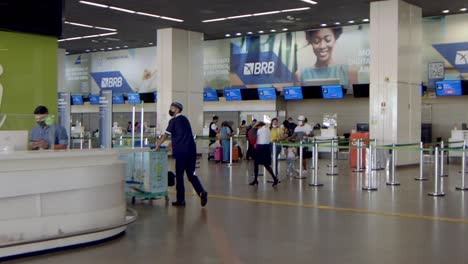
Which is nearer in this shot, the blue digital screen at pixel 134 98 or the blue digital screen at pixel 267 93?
the blue digital screen at pixel 267 93

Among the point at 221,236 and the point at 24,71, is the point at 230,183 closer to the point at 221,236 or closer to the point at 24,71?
the point at 24,71

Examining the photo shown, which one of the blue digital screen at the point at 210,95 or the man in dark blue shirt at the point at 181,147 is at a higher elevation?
the blue digital screen at the point at 210,95

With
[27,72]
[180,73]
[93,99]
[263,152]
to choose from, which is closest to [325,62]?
[180,73]

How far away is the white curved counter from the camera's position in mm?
6246

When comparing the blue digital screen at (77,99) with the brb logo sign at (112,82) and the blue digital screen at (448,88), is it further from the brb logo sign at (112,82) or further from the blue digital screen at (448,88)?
the blue digital screen at (448,88)

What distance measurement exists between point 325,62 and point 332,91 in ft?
5.01

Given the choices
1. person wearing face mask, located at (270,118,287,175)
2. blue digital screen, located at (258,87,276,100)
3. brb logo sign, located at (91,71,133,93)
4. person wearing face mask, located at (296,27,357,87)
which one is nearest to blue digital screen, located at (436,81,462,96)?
person wearing face mask, located at (296,27,357,87)

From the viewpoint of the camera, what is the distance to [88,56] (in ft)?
112

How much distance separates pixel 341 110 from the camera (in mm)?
25047

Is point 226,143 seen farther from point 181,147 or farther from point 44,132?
point 44,132

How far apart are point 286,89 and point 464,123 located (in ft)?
24.9

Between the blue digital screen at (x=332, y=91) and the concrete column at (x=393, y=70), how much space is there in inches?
179

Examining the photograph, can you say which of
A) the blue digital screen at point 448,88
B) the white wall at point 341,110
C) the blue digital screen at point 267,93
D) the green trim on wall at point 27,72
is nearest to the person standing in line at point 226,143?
the blue digital screen at point 267,93

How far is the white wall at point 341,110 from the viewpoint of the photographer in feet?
80.4
